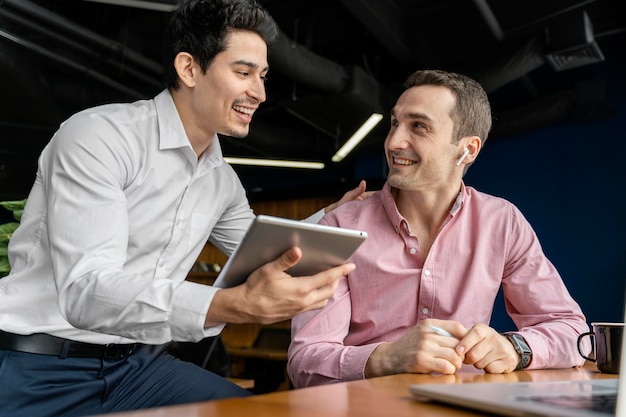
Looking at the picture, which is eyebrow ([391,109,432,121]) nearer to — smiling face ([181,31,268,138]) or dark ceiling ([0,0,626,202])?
smiling face ([181,31,268,138])

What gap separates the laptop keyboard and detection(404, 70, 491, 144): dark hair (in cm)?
143

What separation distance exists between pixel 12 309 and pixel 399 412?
4.64ft

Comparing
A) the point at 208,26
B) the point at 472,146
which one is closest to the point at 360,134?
the point at 208,26

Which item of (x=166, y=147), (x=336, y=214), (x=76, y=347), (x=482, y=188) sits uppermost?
(x=482, y=188)

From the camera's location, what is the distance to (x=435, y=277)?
1743 mm

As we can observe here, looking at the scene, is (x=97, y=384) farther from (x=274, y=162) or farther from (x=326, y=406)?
(x=274, y=162)

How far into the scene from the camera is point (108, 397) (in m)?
1.79

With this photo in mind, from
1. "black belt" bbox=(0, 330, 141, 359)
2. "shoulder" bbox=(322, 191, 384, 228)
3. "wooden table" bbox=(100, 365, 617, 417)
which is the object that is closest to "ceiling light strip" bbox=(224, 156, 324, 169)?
"shoulder" bbox=(322, 191, 384, 228)

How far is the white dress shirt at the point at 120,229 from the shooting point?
1.35 meters

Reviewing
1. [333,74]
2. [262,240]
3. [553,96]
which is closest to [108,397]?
[262,240]

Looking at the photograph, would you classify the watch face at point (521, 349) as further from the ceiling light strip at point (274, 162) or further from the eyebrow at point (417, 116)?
the ceiling light strip at point (274, 162)

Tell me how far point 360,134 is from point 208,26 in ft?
17.0

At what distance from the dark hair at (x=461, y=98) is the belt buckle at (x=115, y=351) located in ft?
4.08

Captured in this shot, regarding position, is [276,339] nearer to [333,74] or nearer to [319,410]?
[333,74]
